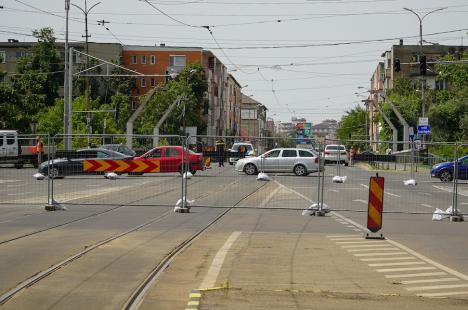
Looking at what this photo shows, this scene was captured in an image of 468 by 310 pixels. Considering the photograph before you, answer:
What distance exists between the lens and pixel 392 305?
27.1 feet

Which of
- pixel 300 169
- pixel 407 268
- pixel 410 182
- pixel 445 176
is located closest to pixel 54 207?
pixel 300 169

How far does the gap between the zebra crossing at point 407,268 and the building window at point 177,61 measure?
91446 mm

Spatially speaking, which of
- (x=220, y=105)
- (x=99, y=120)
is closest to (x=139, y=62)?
(x=220, y=105)

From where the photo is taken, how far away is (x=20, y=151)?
23.8m

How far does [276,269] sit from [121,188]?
12.1 metres

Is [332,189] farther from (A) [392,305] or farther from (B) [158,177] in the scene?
(A) [392,305]

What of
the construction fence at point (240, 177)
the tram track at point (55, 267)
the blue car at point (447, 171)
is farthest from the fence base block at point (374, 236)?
the blue car at point (447, 171)

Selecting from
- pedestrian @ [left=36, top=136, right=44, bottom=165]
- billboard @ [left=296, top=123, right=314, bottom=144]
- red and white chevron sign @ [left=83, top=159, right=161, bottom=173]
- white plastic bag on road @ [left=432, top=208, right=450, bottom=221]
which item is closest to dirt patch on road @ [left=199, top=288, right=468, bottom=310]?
white plastic bag on road @ [left=432, top=208, right=450, bottom=221]

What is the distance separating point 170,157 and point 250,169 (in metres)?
2.28

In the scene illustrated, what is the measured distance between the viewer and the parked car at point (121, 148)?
24.0 meters

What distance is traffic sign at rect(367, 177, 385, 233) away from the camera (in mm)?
14495

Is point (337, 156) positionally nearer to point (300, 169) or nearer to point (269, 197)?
point (269, 197)

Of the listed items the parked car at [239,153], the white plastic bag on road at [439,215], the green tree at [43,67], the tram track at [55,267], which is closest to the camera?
the tram track at [55,267]

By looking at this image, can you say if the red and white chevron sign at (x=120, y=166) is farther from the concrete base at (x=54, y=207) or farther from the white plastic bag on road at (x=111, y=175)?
the concrete base at (x=54, y=207)
